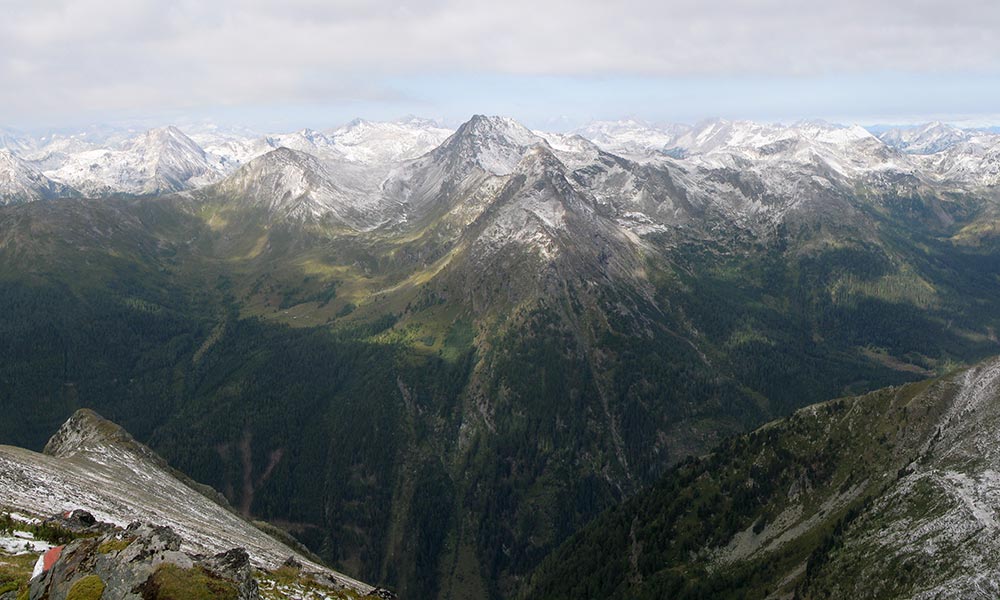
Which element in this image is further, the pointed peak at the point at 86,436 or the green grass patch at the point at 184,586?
the pointed peak at the point at 86,436

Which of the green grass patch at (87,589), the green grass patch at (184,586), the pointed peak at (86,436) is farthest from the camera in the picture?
the pointed peak at (86,436)

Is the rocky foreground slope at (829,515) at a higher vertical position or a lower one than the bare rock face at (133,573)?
lower

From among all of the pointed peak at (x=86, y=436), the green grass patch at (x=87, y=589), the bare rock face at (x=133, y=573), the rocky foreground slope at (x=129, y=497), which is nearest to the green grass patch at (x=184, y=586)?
the bare rock face at (x=133, y=573)

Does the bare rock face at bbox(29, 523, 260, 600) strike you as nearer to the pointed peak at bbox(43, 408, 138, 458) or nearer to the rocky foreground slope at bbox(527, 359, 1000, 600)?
the pointed peak at bbox(43, 408, 138, 458)

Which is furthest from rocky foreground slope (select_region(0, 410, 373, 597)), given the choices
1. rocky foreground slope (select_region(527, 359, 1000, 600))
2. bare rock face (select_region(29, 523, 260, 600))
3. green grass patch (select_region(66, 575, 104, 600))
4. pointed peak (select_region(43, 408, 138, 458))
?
rocky foreground slope (select_region(527, 359, 1000, 600))

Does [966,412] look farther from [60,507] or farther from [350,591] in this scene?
[60,507]

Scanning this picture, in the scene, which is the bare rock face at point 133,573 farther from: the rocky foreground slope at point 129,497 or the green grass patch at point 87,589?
the rocky foreground slope at point 129,497
